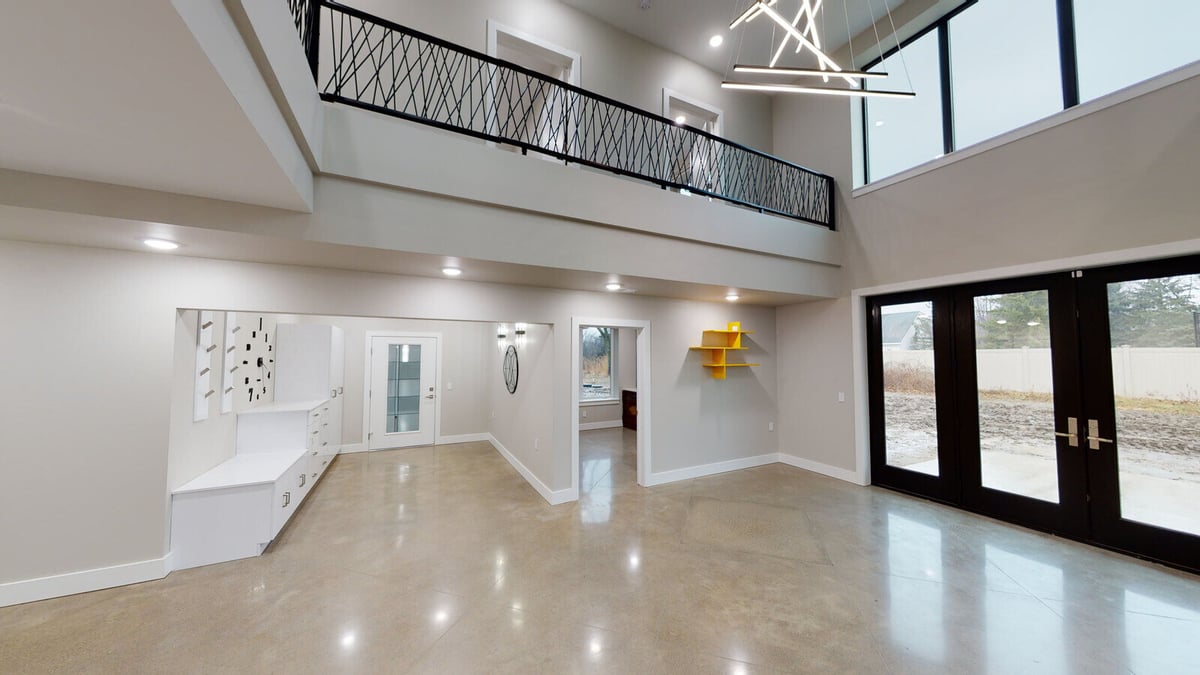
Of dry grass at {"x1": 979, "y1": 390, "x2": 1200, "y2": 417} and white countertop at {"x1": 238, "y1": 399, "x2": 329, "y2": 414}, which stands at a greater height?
dry grass at {"x1": 979, "y1": 390, "x2": 1200, "y2": 417}

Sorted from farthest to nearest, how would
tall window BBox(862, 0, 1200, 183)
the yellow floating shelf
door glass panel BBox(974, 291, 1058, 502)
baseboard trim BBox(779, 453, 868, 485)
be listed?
the yellow floating shelf → baseboard trim BBox(779, 453, 868, 485) → door glass panel BBox(974, 291, 1058, 502) → tall window BBox(862, 0, 1200, 183)

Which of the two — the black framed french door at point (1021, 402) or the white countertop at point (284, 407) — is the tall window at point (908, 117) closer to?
the black framed french door at point (1021, 402)

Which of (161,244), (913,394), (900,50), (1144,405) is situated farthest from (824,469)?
(161,244)

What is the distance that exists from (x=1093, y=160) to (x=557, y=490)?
5488mm

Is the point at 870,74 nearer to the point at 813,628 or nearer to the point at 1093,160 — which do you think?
the point at 1093,160

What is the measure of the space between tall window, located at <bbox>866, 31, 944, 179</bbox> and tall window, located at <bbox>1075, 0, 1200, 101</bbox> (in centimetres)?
107

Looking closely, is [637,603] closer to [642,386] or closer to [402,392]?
[642,386]

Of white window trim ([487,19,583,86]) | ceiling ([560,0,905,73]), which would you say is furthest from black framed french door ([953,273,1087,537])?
white window trim ([487,19,583,86])

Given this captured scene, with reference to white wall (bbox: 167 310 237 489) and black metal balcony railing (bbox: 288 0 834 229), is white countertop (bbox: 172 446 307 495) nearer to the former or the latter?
white wall (bbox: 167 310 237 489)

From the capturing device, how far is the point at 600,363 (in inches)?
359

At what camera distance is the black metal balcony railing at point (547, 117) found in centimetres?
335

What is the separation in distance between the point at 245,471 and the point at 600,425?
603cm

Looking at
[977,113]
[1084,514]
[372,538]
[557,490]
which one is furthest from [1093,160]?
[372,538]

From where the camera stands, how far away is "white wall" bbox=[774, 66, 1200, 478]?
3.01 meters
